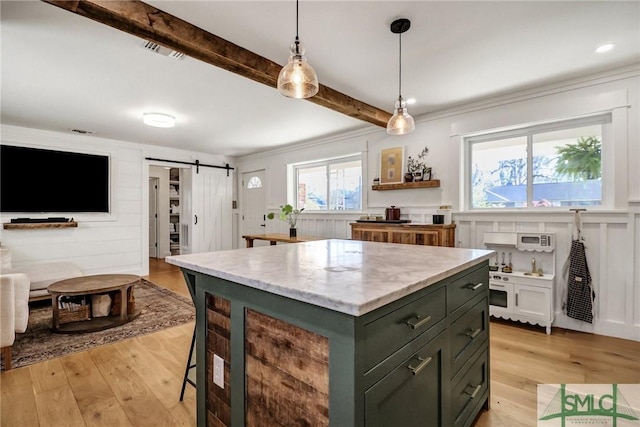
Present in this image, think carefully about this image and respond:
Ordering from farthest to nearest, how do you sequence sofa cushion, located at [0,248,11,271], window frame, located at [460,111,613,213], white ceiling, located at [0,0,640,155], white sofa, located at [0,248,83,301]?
Result: sofa cushion, located at [0,248,11,271] → white sofa, located at [0,248,83,301] → window frame, located at [460,111,613,213] → white ceiling, located at [0,0,640,155]

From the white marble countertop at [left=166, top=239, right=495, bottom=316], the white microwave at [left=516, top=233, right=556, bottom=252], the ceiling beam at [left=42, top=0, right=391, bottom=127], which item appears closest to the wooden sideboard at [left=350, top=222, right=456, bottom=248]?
the white microwave at [left=516, top=233, right=556, bottom=252]

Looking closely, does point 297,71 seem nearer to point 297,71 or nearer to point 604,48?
point 297,71

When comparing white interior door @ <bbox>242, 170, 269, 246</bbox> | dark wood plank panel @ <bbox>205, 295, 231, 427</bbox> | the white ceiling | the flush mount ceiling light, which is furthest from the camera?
white interior door @ <bbox>242, 170, 269, 246</bbox>

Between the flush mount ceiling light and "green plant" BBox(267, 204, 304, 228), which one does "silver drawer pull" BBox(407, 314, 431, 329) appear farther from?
"green plant" BBox(267, 204, 304, 228)

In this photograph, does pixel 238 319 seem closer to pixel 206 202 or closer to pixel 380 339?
pixel 380 339

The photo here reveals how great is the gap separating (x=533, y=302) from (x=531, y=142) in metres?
1.73

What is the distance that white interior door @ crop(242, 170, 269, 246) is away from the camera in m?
6.55

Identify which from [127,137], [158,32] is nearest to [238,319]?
[158,32]

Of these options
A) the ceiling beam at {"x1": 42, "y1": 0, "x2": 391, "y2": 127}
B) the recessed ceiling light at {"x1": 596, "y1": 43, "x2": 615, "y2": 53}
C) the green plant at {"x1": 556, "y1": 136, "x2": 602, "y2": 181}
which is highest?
the recessed ceiling light at {"x1": 596, "y1": 43, "x2": 615, "y2": 53}

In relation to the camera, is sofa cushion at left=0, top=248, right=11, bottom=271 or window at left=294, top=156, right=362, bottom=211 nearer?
sofa cushion at left=0, top=248, right=11, bottom=271

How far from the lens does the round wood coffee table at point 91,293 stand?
2.95 meters

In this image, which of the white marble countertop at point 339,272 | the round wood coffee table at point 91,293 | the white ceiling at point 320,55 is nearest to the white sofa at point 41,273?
the round wood coffee table at point 91,293

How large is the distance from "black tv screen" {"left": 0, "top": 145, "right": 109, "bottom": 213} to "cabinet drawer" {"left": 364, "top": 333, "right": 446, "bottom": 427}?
5.79 m

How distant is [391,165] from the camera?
14.3ft
